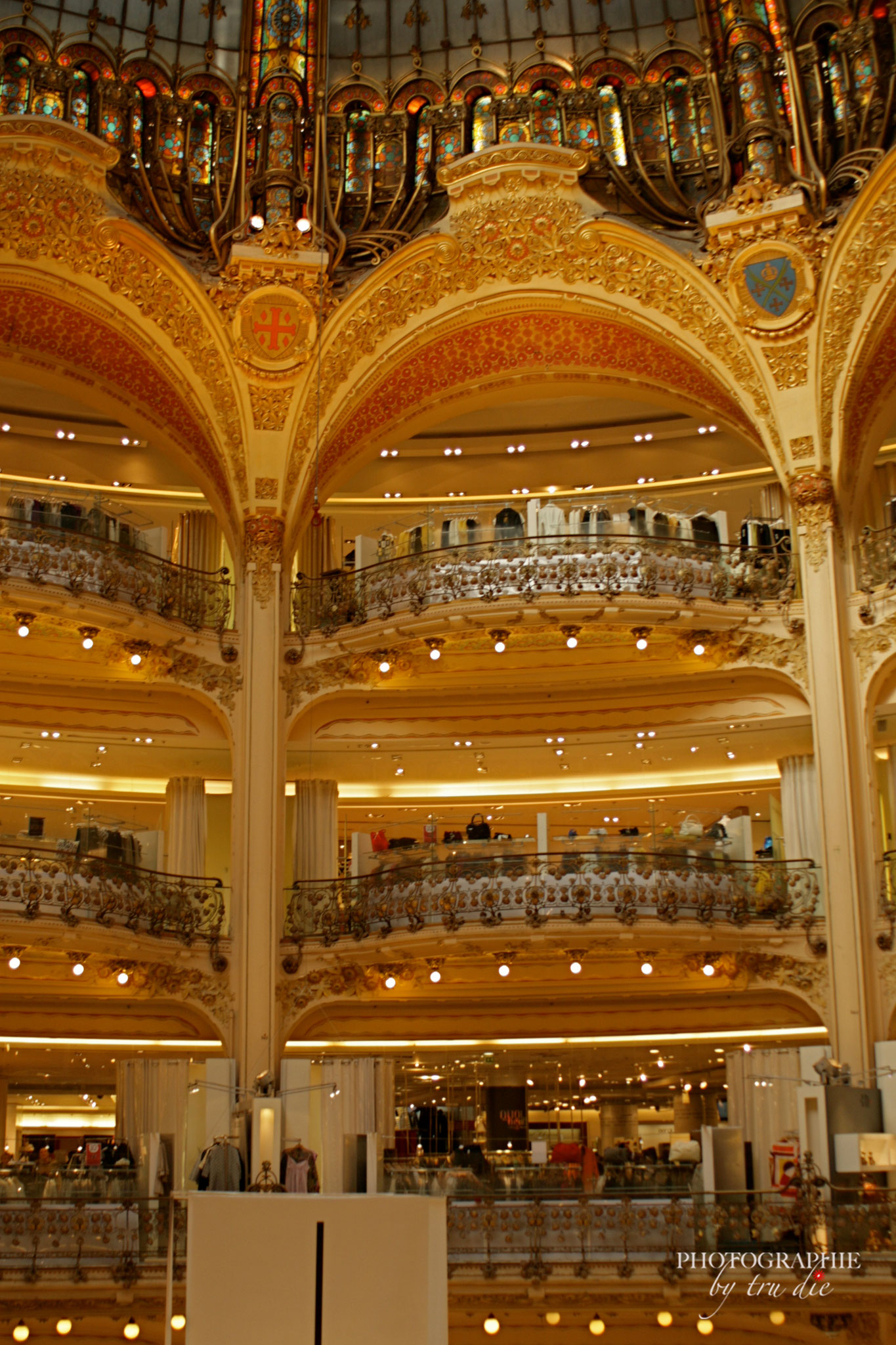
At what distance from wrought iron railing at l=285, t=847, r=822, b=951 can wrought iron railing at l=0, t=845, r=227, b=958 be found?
1.87 metres

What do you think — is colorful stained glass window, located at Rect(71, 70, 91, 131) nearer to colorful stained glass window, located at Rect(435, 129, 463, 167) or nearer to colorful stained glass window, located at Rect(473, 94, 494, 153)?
colorful stained glass window, located at Rect(435, 129, 463, 167)

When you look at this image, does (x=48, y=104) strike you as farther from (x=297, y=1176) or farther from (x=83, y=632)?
(x=297, y=1176)

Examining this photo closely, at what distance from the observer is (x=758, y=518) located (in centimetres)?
2291

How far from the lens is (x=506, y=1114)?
2322 cm

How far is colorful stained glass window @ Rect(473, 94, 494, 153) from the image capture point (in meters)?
22.4

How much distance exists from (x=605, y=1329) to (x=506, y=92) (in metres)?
17.7

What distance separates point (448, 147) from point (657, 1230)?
52.3 ft

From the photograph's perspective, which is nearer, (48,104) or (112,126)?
(48,104)

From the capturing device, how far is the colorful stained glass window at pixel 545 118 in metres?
22.4

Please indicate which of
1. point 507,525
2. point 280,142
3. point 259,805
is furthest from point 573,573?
point 280,142

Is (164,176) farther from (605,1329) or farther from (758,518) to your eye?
(605,1329)

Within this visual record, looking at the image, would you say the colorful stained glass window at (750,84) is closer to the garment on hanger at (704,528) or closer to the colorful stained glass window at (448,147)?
the colorful stained glass window at (448,147)

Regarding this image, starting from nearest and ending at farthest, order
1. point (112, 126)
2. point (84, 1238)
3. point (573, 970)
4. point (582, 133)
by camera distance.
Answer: point (84, 1238)
point (573, 970)
point (112, 126)
point (582, 133)

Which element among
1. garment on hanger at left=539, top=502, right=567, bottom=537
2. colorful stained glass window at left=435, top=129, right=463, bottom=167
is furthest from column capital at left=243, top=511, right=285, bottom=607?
colorful stained glass window at left=435, top=129, right=463, bottom=167
